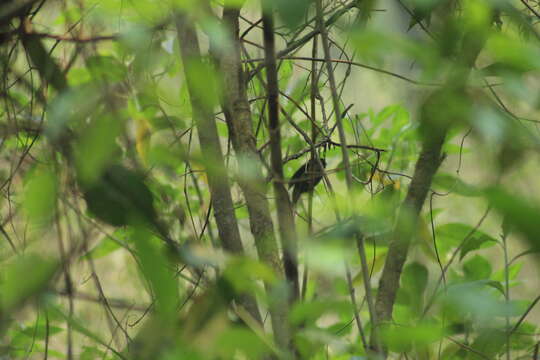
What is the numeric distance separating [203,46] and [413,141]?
0.45 m

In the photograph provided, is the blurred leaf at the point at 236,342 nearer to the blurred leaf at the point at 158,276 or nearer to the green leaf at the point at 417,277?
the blurred leaf at the point at 158,276

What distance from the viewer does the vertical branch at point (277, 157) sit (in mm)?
474

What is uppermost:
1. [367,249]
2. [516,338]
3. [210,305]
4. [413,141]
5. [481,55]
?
[413,141]

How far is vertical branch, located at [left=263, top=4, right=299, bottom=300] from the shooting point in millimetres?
474

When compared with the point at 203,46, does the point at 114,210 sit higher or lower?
lower

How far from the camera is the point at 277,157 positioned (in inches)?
21.4

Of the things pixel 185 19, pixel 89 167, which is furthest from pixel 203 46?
pixel 89 167

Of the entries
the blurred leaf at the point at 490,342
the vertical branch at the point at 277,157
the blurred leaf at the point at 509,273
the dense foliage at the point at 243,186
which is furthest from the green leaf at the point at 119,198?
the blurred leaf at the point at 509,273

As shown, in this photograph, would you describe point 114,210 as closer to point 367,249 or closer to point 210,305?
point 210,305

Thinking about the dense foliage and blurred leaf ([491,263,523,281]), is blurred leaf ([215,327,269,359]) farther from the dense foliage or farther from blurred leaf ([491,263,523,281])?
blurred leaf ([491,263,523,281])

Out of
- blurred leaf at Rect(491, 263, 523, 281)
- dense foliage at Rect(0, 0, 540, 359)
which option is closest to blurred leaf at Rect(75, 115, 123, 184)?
dense foliage at Rect(0, 0, 540, 359)

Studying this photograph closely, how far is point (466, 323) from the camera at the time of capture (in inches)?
37.5

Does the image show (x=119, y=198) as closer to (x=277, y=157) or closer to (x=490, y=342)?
(x=277, y=157)

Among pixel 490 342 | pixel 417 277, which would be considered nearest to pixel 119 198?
pixel 490 342
